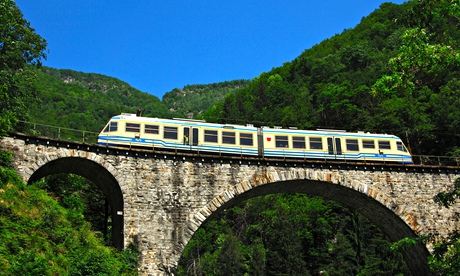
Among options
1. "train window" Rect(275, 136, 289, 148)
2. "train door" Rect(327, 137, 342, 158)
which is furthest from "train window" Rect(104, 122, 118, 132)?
"train door" Rect(327, 137, 342, 158)

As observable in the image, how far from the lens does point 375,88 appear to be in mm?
14539

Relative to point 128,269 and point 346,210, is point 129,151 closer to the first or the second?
point 128,269

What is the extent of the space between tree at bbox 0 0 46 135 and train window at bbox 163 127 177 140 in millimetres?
8771

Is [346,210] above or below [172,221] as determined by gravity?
above

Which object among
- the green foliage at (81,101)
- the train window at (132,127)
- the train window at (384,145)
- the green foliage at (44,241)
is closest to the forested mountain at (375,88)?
the train window at (384,145)

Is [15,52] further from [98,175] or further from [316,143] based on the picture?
[316,143]

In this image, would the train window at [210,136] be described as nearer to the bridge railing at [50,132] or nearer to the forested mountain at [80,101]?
the bridge railing at [50,132]

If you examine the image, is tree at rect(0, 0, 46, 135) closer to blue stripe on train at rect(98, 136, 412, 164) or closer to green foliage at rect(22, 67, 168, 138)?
→ green foliage at rect(22, 67, 168, 138)

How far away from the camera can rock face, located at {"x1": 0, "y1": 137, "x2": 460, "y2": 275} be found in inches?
1069

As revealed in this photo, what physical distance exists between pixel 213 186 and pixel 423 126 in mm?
26359

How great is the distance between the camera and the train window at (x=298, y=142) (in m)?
32.6

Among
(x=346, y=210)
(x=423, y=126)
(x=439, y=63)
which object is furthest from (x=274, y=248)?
(x=439, y=63)

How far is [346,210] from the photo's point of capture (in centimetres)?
5147

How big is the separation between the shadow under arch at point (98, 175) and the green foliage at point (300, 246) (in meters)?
12.7
